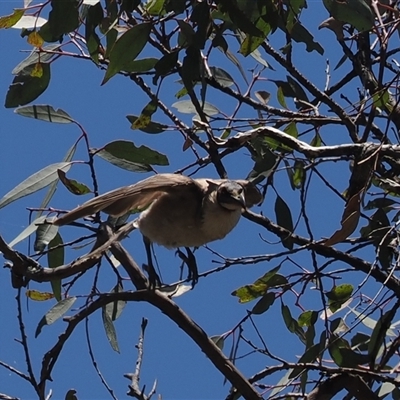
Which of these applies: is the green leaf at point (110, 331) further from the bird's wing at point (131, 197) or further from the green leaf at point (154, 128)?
the green leaf at point (154, 128)

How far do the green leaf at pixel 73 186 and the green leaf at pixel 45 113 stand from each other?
165mm

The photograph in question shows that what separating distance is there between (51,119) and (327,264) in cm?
85

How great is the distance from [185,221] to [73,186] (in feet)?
1.50

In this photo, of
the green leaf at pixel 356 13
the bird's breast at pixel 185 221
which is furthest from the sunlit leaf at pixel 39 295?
the green leaf at pixel 356 13

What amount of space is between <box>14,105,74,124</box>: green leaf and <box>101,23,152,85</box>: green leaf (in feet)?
1.43

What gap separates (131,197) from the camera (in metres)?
2.56

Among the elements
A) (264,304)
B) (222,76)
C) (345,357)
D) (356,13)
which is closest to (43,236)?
(264,304)

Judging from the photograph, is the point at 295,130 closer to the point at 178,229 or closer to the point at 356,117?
the point at 356,117

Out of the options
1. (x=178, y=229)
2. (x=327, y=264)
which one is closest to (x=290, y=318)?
(x=327, y=264)

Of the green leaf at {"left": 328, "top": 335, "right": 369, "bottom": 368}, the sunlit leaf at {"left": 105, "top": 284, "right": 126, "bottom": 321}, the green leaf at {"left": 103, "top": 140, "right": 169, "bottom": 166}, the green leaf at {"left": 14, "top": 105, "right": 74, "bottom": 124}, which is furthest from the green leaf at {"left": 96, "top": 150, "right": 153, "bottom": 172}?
the green leaf at {"left": 328, "top": 335, "right": 369, "bottom": 368}

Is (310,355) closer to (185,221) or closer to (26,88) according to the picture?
(185,221)

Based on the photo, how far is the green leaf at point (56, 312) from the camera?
2.45 meters

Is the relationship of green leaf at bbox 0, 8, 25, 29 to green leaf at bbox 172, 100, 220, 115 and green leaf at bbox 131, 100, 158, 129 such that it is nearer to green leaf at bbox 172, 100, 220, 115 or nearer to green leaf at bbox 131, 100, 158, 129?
green leaf at bbox 131, 100, 158, 129

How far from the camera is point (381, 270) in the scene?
2.35m
